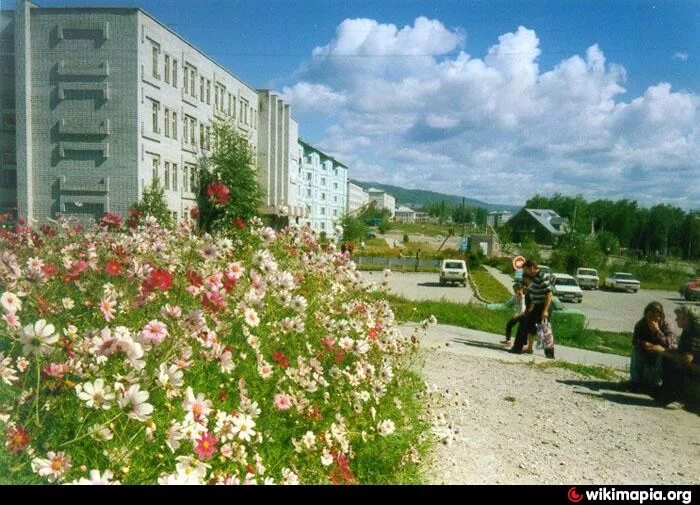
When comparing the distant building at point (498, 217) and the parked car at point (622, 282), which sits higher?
the distant building at point (498, 217)

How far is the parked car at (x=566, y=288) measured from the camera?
59.1ft

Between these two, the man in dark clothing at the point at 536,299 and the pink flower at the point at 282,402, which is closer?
the pink flower at the point at 282,402

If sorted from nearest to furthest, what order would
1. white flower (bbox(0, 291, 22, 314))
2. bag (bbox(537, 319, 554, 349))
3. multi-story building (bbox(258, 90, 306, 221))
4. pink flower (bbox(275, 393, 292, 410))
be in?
white flower (bbox(0, 291, 22, 314)) → pink flower (bbox(275, 393, 292, 410)) → multi-story building (bbox(258, 90, 306, 221)) → bag (bbox(537, 319, 554, 349))

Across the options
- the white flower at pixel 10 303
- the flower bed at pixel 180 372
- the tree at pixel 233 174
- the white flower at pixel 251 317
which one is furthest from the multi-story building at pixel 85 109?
the white flower at pixel 10 303

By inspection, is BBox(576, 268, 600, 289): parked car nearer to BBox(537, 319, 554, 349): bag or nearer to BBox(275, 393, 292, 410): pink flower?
BBox(537, 319, 554, 349): bag

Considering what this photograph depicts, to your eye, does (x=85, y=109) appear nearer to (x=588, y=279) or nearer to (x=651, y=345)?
(x=651, y=345)

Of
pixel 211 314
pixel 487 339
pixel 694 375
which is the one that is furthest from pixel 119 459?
pixel 487 339

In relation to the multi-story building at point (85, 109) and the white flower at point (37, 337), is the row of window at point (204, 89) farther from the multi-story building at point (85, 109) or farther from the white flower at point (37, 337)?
the white flower at point (37, 337)

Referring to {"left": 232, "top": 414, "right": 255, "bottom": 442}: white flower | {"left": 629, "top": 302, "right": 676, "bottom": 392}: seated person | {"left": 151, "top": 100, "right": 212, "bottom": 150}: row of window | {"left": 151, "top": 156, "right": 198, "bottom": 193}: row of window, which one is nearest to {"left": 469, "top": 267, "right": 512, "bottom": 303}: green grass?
{"left": 629, "top": 302, "right": 676, "bottom": 392}: seated person

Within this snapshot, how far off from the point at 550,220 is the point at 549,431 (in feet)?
31.7

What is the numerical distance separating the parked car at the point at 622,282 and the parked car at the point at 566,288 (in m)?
2.38

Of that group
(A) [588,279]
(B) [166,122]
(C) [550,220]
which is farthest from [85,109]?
(A) [588,279]

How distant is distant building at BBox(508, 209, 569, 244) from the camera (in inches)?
503

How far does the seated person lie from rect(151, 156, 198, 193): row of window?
454 cm
